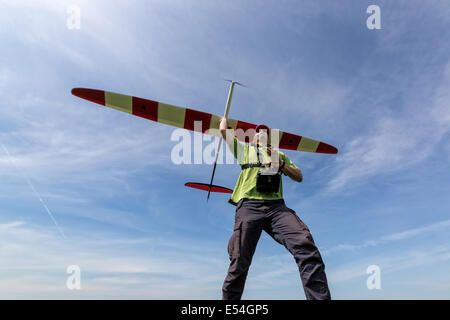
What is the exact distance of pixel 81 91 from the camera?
6.13 meters

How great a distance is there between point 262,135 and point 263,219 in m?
1.15

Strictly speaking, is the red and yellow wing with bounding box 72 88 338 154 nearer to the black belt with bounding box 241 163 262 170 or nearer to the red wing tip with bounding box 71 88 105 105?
the red wing tip with bounding box 71 88 105 105

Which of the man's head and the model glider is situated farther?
the model glider

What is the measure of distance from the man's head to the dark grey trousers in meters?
0.84

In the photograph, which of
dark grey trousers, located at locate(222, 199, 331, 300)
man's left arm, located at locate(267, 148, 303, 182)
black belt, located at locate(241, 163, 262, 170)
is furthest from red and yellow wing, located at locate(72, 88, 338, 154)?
dark grey trousers, located at locate(222, 199, 331, 300)

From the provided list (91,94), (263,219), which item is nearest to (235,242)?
(263,219)

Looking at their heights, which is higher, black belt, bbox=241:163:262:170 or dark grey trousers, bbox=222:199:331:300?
black belt, bbox=241:163:262:170

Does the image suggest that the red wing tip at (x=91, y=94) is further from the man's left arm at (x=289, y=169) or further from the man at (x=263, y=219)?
the man's left arm at (x=289, y=169)

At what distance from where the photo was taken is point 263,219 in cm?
324

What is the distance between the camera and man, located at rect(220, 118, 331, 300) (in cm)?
278

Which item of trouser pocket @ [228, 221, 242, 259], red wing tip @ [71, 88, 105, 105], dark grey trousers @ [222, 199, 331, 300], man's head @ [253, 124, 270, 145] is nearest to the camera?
dark grey trousers @ [222, 199, 331, 300]

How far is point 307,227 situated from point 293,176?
73cm

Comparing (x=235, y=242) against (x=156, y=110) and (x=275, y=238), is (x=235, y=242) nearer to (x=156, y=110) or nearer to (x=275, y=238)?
(x=275, y=238)

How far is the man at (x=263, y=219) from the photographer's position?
2.78 m
